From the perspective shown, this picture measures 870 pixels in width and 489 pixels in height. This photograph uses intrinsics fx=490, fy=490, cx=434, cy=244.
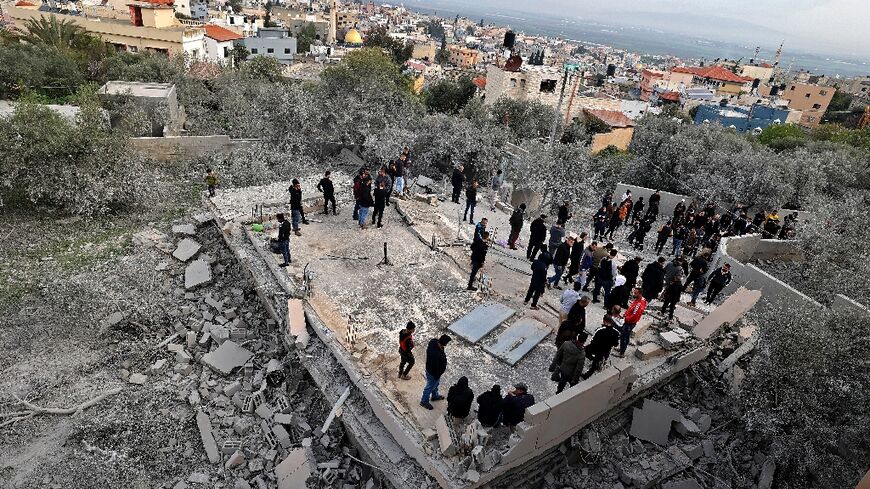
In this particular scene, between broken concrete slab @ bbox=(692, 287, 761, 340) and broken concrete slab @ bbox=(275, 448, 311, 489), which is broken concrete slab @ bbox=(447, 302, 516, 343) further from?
broken concrete slab @ bbox=(692, 287, 761, 340)

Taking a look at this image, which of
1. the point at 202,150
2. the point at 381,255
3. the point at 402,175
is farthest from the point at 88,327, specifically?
the point at 202,150

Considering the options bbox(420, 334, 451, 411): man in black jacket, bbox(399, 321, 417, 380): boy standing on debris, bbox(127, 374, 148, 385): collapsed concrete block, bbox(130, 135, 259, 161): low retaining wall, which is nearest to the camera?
bbox(420, 334, 451, 411): man in black jacket

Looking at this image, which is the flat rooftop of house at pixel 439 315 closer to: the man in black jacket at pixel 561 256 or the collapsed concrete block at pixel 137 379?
the man in black jacket at pixel 561 256

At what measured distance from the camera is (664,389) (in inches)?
370

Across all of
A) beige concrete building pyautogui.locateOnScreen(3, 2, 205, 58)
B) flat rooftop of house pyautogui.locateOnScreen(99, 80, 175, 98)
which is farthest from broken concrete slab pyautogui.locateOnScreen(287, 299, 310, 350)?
beige concrete building pyautogui.locateOnScreen(3, 2, 205, 58)

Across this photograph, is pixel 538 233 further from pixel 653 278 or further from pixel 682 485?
pixel 682 485

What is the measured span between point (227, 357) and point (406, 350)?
4451 mm

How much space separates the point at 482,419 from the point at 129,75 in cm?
3044

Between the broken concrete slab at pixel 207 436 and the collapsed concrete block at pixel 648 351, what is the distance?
7.63 meters

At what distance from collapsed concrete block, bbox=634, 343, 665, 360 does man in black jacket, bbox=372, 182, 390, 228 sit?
7.11 m

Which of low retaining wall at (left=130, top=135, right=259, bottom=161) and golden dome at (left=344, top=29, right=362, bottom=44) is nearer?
low retaining wall at (left=130, top=135, right=259, bottom=161)

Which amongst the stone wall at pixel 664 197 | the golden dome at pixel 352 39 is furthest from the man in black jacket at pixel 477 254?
the golden dome at pixel 352 39

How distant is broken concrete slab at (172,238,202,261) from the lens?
43.7ft

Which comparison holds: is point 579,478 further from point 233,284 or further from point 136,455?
point 233,284
